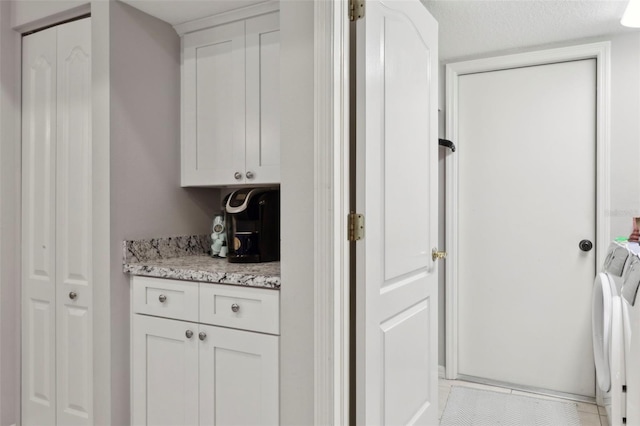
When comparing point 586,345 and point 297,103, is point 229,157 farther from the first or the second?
point 586,345

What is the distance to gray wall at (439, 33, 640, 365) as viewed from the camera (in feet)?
8.71

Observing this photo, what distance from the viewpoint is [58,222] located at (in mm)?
2135

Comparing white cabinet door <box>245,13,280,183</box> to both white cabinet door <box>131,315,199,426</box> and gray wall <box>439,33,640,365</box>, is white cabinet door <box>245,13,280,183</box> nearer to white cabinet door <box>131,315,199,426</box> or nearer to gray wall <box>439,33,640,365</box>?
white cabinet door <box>131,315,199,426</box>

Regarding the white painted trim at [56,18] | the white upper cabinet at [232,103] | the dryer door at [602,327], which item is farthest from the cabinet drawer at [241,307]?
the dryer door at [602,327]

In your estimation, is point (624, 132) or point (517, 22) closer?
point (517, 22)

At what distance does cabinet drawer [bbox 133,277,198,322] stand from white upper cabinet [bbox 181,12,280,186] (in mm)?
553

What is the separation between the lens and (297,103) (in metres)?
1.56

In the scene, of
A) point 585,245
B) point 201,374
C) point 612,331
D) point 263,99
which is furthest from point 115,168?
point 585,245

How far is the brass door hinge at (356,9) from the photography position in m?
1.54

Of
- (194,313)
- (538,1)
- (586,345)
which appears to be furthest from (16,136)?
(586,345)

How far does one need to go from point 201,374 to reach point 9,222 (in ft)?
4.17

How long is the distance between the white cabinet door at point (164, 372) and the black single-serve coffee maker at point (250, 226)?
A: 14.3 inches

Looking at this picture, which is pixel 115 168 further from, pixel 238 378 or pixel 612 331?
pixel 612 331

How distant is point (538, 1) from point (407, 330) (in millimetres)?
1759
